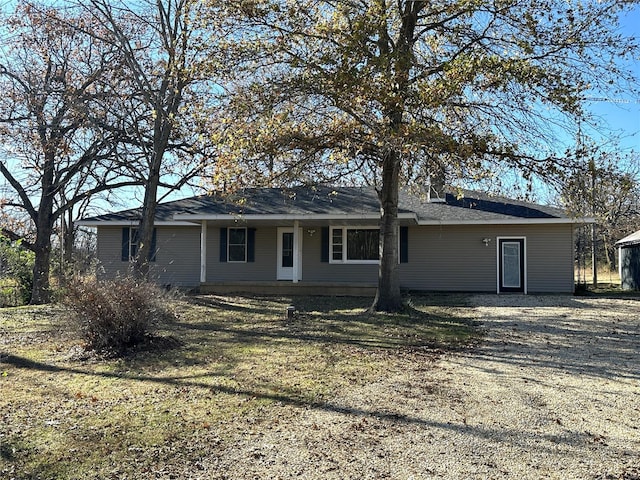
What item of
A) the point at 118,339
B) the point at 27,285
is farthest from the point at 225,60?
the point at 27,285

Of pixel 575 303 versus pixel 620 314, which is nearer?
pixel 620 314

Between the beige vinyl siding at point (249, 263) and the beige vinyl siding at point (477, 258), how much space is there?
14.8ft

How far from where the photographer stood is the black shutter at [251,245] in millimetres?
18406

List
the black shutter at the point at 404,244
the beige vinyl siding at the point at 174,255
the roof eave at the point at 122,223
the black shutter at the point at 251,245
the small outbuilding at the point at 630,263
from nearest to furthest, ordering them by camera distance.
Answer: the black shutter at the point at 404,244
the black shutter at the point at 251,245
the roof eave at the point at 122,223
the beige vinyl siding at the point at 174,255
the small outbuilding at the point at 630,263

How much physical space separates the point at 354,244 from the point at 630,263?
13.4 metres

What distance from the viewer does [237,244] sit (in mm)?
18500

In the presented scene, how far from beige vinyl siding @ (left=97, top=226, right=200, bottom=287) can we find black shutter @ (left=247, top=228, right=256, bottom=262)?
1939mm

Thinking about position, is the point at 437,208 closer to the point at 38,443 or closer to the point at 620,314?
the point at 620,314

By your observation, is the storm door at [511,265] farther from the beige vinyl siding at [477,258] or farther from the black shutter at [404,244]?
the black shutter at [404,244]

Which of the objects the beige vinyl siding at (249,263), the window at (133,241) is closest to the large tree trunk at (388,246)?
the beige vinyl siding at (249,263)

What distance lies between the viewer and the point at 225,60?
391 inches

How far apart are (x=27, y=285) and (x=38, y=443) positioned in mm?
16692

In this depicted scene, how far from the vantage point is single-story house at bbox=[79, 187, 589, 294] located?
55.0 ft

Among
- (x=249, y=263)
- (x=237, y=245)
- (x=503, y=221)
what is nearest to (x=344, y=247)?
(x=249, y=263)
